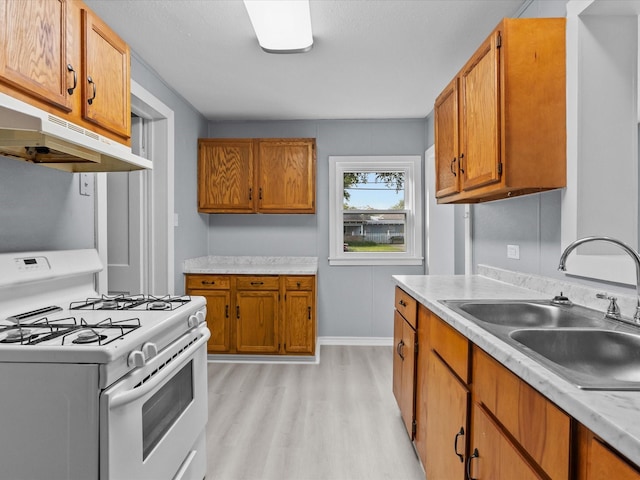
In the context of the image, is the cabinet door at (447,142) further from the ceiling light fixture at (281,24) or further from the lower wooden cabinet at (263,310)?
the lower wooden cabinet at (263,310)

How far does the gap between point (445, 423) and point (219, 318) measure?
2531 millimetres

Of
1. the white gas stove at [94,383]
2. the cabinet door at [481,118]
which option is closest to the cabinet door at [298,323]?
the white gas stove at [94,383]

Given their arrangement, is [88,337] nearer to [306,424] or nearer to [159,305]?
[159,305]

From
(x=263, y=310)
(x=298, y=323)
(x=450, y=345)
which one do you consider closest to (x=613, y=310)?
(x=450, y=345)

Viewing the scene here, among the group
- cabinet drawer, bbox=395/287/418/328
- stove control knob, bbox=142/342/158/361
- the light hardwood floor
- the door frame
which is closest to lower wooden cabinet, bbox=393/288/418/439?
cabinet drawer, bbox=395/287/418/328

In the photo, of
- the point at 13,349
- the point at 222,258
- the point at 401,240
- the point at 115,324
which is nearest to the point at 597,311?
→ the point at 115,324

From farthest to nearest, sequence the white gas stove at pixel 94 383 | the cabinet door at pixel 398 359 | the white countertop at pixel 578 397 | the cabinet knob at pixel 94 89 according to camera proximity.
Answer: the cabinet door at pixel 398 359, the cabinet knob at pixel 94 89, the white gas stove at pixel 94 383, the white countertop at pixel 578 397

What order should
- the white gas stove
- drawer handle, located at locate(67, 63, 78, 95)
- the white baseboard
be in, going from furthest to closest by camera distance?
the white baseboard → drawer handle, located at locate(67, 63, 78, 95) → the white gas stove

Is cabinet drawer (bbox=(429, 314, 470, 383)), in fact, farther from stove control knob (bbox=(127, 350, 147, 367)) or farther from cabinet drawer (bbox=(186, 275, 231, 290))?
cabinet drawer (bbox=(186, 275, 231, 290))

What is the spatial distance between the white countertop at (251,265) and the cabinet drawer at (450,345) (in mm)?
1962

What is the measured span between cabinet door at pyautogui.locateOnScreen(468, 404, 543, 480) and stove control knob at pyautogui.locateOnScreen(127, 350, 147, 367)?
3.45 feet

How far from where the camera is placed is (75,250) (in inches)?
75.7

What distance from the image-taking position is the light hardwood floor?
1948 mm

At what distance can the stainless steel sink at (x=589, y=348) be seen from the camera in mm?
1102
